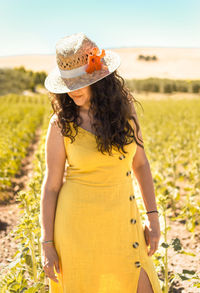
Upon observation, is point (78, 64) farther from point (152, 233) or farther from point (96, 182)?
point (152, 233)

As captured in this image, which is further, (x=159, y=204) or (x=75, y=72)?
(x=159, y=204)

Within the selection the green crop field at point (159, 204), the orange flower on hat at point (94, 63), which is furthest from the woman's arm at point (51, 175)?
the green crop field at point (159, 204)

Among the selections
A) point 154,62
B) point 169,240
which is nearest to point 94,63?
point 169,240

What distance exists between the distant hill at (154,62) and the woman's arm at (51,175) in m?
57.2

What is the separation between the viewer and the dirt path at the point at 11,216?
336 cm

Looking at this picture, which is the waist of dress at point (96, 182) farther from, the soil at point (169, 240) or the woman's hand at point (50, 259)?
the soil at point (169, 240)

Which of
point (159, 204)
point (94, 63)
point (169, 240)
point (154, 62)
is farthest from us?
point (154, 62)

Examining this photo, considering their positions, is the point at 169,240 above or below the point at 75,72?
below

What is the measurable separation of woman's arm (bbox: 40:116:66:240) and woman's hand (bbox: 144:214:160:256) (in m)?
0.46

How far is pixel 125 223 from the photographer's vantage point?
1412 mm

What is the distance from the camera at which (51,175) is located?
1.42 m

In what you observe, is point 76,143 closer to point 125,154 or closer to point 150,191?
point 125,154

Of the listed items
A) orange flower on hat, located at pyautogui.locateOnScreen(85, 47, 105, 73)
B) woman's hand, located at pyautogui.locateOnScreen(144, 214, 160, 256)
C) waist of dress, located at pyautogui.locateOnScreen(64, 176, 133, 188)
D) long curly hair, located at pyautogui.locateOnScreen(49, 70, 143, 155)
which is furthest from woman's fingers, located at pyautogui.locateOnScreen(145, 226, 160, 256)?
orange flower on hat, located at pyautogui.locateOnScreen(85, 47, 105, 73)

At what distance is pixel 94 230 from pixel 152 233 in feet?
1.00
